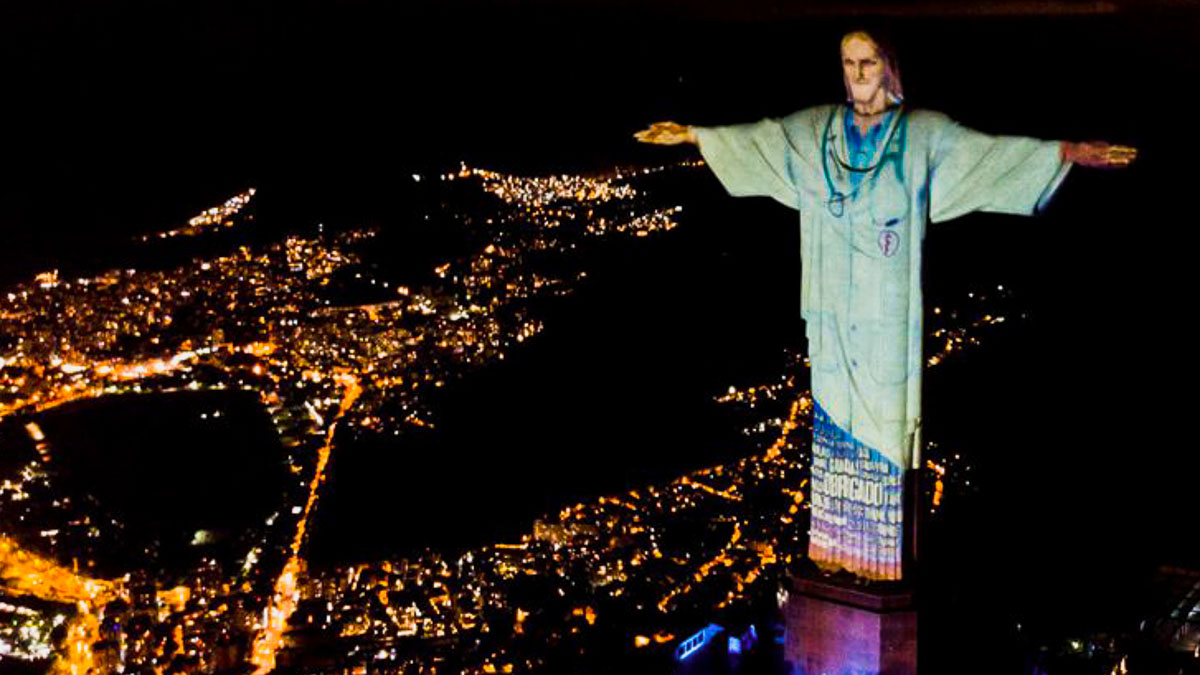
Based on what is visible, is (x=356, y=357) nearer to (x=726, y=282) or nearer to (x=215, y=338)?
(x=215, y=338)

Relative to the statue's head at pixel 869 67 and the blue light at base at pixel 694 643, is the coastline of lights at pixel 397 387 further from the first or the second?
the statue's head at pixel 869 67

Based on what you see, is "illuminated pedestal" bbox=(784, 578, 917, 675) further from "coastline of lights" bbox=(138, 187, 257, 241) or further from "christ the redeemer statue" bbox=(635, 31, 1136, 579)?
"coastline of lights" bbox=(138, 187, 257, 241)

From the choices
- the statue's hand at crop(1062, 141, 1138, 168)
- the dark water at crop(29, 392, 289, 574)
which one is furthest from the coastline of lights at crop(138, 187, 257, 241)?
the statue's hand at crop(1062, 141, 1138, 168)

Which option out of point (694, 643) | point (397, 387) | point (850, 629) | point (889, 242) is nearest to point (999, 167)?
point (889, 242)

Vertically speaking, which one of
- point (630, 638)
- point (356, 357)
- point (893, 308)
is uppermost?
point (893, 308)

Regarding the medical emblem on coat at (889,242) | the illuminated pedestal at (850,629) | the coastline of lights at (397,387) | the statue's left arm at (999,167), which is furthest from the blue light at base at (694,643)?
the statue's left arm at (999,167)

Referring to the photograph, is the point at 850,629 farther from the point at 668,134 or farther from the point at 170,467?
the point at 170,467

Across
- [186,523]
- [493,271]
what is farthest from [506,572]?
[493,271]
